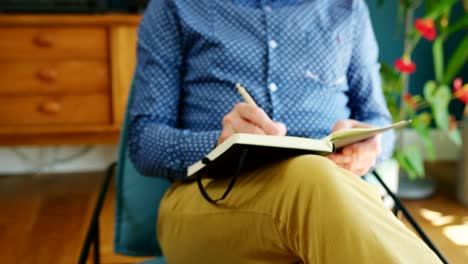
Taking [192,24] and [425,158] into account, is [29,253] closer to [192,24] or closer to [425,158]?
[192,24]

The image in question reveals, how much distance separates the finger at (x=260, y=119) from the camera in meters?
1.04

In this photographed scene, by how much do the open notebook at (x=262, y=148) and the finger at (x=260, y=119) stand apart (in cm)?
8

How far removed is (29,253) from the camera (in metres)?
2.10

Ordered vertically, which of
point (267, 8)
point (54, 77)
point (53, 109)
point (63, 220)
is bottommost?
point (63, 220)

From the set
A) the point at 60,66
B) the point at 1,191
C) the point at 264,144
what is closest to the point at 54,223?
the point at 1,191

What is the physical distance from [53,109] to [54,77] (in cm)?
14

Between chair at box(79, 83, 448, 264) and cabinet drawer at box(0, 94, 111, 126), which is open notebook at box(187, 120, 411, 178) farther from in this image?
cabinet drawer at box(0, 94, 111, 126)

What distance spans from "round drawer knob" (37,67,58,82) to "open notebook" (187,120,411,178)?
5.68 ft

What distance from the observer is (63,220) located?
2389mm

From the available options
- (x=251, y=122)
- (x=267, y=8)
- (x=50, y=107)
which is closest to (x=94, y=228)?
(x=251, y=122)

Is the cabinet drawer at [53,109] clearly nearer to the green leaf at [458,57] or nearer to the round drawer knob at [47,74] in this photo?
the round drawer knob at [47,74]

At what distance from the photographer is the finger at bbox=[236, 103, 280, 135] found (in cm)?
104

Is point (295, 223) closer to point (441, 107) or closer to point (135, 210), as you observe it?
point (135, 210)

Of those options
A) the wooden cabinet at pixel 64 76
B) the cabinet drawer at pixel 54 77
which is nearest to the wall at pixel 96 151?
the wooden cabinet at pixel 64 76
